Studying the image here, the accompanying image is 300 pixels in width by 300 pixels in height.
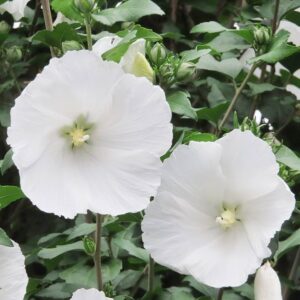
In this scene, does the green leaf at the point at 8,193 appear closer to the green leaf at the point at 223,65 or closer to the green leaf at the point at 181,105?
the green leaf at the point at 181,105

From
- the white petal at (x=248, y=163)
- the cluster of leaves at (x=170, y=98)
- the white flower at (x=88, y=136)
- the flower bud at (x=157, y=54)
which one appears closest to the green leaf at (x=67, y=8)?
the cluster of leaves at (x=170, y=98)

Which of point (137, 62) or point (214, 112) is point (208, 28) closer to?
point (214, 112)

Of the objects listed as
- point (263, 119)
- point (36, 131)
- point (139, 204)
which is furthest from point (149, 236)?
point (263, 119)

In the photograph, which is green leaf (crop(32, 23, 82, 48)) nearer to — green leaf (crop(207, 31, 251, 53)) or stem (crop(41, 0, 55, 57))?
stem (crop(41, 0, 55, 57))

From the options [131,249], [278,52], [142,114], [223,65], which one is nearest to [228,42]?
[223,65]

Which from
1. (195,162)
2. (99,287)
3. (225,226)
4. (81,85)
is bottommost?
(99,287)

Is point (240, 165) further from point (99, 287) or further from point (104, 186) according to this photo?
point (99, 287)
